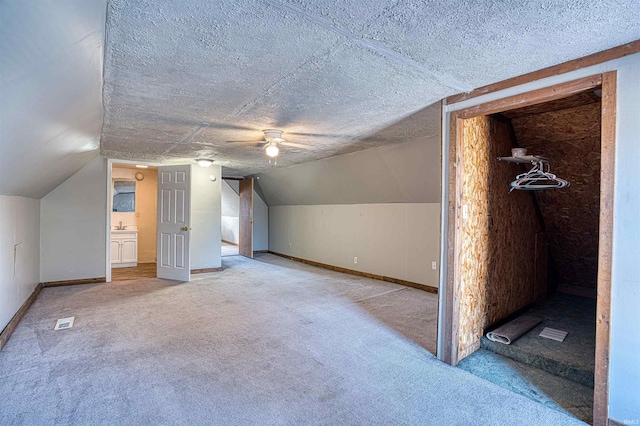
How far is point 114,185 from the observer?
7.47 meters

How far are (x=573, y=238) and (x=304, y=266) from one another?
4.97 metres

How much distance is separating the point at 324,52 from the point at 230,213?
10017mm

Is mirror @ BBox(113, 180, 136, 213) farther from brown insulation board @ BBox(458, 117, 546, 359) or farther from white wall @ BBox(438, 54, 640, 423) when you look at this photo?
white wall @ BBox(438, 54, 640, 423)

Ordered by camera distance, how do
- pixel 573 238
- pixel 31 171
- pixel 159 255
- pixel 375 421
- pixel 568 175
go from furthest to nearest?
pixel 159 255
pixel 573 238
pixel 568 175
pixel 31 171
pixel 375 421

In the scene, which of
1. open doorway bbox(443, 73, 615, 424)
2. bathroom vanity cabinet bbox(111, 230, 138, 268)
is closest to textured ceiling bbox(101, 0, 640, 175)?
open doorway bbox(443, 73, 615, 424)

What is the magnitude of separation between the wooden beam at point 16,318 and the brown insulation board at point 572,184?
547 centimetres

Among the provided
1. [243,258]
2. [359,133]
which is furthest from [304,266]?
[359,133]

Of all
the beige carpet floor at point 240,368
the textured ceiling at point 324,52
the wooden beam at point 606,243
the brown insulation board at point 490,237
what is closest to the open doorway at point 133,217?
the beige carpet floor at point 240,368

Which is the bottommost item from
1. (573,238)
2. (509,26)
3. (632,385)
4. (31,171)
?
(632,385)

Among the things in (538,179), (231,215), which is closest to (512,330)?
(538,179)

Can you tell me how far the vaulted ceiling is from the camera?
1.50 meters

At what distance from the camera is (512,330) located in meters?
3.18

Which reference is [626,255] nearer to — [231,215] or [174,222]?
[174,222]

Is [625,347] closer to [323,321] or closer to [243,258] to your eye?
[323,321]
